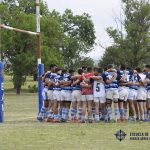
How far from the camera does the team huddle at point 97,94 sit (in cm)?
2120

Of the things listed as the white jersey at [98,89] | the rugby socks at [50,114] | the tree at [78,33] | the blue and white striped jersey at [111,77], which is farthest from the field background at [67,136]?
the tree at [78,33]

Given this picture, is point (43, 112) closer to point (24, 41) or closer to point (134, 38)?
point (24, 41)

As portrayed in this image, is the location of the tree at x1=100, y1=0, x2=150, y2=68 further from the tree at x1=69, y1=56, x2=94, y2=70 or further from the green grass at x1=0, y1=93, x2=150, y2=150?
the green grass at x1=0, y1=93, x2=150, y2=150

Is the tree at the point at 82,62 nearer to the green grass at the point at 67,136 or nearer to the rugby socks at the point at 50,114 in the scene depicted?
the rugby socks at the point at 50,114

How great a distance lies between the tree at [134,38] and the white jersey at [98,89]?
38.5 meters

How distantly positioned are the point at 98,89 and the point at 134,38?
39389 millimetres

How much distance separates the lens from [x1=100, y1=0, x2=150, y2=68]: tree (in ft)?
196

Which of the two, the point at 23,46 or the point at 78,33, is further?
the point at 78,33

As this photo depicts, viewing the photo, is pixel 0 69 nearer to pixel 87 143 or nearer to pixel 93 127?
pixel 93 127

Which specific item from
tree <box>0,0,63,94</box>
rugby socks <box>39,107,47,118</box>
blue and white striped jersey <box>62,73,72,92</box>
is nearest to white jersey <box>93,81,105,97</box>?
blue and white striped jersey <box>62,73,72,92</box>

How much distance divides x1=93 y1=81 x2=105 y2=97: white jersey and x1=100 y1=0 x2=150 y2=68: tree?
126 ft

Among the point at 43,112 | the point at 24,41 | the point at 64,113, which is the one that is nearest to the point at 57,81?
the point at 64,113

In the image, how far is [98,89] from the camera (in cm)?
2123

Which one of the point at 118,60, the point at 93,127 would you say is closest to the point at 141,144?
the point at 93,127
